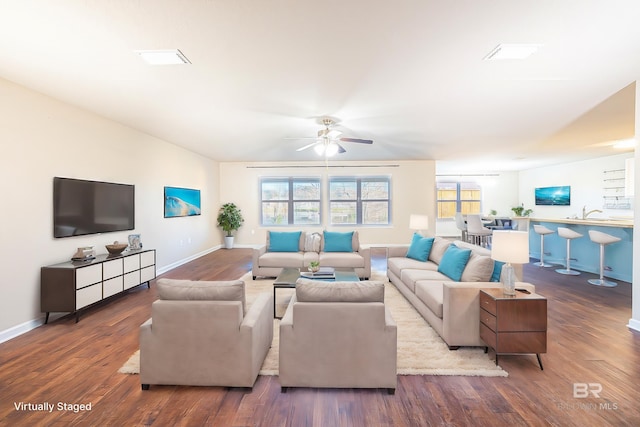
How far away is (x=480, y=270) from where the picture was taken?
113 inches

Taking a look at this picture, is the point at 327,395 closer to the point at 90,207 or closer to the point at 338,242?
the point at 338,242

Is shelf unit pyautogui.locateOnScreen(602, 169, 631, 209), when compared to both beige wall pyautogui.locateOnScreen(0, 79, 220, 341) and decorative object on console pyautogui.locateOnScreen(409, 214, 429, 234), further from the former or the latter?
beige wall pyautogui.locateOnScreen(0, 79, 220, 341)

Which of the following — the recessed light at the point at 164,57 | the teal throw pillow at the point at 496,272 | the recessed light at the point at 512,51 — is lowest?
the teal throw pillow at the point at 496,272

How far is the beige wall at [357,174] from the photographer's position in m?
8.15

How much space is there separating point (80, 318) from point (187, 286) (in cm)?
237

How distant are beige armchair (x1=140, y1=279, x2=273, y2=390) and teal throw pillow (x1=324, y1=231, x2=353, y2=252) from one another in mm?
3129

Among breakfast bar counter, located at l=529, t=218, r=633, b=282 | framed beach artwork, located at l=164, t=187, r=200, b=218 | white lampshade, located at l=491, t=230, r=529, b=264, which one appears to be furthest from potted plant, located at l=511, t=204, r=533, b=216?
framed beach artwork, located at l=164, t=187, r=200, b=218

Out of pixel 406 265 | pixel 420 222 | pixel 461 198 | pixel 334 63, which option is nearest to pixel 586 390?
pixel 406 265

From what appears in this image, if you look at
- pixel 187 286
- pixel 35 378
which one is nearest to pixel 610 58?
pixel 187 286

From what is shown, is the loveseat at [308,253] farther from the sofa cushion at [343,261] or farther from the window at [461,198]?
the window at [461,198]

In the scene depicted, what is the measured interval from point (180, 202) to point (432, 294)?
5432mm

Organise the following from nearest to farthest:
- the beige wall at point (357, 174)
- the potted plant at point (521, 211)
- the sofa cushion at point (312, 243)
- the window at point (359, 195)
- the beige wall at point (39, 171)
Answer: the beige wall at point (39, 171) < the sofa cushion at point (312, 243) < the beige wall at point (357, 174) < the window at point (359, 195) < the potted plant at point (521, 211)

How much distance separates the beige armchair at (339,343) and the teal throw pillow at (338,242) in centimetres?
306

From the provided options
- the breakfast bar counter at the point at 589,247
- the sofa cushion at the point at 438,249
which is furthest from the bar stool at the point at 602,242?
the sofa cushion at the point at 438,249
